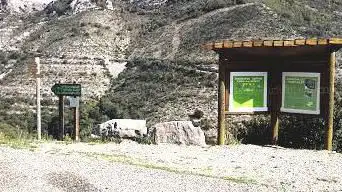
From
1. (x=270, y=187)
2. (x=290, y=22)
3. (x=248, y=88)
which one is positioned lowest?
(x=270, y=187)

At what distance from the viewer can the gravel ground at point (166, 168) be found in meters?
9.38

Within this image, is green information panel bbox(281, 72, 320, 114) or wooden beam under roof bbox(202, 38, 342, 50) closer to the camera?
wooden beam under roof bbox(202, 38, 342, 50)

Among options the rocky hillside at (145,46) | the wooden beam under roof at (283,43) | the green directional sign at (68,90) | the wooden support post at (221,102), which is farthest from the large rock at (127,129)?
the rocky hillside at (145,46)

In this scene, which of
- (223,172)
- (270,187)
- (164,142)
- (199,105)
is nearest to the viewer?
(270,187)

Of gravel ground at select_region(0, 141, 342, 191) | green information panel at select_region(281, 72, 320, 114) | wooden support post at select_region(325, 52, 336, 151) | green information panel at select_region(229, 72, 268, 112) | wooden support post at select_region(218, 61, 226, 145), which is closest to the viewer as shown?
gravel ground at select_region(0, 141, 342, 191)

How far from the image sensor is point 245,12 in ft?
182

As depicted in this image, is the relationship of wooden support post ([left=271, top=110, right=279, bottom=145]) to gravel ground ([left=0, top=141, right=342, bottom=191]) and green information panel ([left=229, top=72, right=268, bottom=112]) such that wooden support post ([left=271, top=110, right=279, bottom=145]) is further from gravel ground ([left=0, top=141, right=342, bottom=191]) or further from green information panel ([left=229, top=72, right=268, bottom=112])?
gravel ground ([left=0, top=141, right=342, bottom=191])

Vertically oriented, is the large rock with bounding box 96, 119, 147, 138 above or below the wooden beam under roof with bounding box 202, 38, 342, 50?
below

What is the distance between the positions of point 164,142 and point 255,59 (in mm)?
3289

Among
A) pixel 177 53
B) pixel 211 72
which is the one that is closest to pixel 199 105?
pixel 211 72

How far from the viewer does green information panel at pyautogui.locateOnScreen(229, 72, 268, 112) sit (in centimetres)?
1565

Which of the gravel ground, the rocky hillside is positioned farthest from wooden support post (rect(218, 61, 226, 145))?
the rocky hillside

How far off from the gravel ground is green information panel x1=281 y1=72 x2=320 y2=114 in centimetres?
136

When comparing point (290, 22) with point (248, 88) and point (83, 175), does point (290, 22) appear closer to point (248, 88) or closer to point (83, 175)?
point (248, 88)
